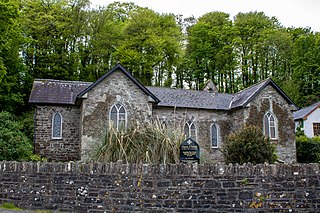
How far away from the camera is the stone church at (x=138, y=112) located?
19.3 meters

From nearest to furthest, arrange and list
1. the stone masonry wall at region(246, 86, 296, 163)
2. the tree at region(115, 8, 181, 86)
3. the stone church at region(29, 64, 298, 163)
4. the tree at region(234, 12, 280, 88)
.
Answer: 1. the stone church at region(29, 64, 298, 163)
2. the stone masonry wall at region(246, 86, 296, 163)
3. the tree at region(115, 8, 181, 86)
4. the tree at region(234, 12, 280, 88)

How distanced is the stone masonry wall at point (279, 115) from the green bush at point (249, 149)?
7994mm

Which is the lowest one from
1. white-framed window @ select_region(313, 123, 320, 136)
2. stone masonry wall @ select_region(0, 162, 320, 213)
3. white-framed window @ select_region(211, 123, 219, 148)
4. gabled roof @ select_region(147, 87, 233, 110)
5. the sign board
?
stone masonry wall @ select_region(0, 162, 320, 213)

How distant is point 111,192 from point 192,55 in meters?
36.7

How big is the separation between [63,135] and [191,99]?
9.55 meters

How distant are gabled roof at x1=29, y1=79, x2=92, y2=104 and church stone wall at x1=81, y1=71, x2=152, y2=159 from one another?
8.84 feet

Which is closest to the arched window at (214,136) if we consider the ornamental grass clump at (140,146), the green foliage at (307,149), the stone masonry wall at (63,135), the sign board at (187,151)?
the green foliage at (307,149)

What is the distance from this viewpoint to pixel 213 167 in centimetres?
739

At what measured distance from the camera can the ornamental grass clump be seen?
9.86 meters

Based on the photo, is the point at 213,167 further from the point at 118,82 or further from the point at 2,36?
the point at 2,36

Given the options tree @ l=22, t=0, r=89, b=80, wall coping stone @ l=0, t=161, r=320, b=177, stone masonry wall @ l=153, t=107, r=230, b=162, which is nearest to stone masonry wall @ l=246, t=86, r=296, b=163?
stone masonry wall @ l=153, t=107, r=230, b=162

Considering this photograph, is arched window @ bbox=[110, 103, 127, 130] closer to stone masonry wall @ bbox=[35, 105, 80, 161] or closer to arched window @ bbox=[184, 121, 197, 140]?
stone masonry wall @ bbox=[35, 105, 80, 161]

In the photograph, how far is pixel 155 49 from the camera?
36969 mm

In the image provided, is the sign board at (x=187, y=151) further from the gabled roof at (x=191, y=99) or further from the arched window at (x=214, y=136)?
the arched window at (x=214, y=136)
